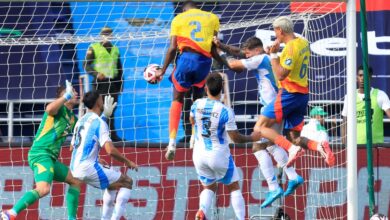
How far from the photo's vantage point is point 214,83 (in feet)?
52.7

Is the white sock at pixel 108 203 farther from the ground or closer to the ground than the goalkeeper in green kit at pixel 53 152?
closer to the ground

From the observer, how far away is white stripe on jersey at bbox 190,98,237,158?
16.2 m

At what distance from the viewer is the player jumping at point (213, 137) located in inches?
635

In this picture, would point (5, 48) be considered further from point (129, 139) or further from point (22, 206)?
point (22, 206)

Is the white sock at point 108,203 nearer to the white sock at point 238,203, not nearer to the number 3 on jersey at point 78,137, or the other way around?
the number 3 on jersey at point 78,137

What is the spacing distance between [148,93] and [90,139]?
289 cm

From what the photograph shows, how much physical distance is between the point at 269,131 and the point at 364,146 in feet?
8.69

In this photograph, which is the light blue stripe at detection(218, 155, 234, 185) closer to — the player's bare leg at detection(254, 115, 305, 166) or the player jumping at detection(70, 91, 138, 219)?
the player's bare leg at detection(254, 115, 305, 166)

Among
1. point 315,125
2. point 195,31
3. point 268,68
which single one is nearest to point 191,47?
point 195,31

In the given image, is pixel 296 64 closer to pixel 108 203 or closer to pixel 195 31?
pixel 195 31

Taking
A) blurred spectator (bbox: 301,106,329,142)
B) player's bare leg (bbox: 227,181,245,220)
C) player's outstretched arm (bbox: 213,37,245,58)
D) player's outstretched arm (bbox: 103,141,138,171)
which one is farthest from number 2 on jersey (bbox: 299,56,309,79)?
player's outstretched arm (bbox: 103,141,138,171)

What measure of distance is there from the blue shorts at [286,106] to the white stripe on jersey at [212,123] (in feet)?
1.56

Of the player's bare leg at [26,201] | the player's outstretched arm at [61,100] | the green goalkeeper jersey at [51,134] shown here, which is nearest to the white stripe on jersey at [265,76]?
the player's outstretched arm at [61,100]

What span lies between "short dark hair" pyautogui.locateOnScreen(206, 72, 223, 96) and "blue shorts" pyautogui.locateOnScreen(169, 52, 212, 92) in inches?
19.2
